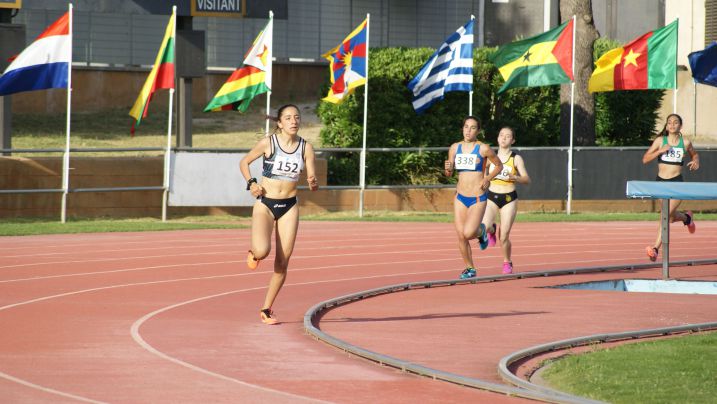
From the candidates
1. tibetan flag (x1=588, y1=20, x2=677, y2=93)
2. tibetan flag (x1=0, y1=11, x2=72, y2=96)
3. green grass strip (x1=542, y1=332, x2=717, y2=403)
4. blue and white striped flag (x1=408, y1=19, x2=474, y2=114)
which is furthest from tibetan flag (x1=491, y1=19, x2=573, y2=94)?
green grass strip (x1=542, y1=332, x2=717, y2=403)

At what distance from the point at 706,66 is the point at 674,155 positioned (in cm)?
764

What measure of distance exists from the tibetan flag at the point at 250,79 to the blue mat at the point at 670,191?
1093 centimetres

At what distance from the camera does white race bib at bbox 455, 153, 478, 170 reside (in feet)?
51.9

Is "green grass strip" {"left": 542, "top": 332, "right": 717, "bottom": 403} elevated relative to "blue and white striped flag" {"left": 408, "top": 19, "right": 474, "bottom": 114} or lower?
lower

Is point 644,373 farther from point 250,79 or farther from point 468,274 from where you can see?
point 250,79

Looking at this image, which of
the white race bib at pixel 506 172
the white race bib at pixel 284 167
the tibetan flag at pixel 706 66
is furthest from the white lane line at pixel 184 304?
the tibetan flag at pixel 706 66

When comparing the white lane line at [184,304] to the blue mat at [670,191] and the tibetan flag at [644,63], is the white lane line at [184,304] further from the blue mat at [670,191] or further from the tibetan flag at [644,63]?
the tibetan flag at [644,63]

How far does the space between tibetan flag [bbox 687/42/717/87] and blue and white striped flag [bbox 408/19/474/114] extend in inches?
183

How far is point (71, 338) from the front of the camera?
11.3 meters

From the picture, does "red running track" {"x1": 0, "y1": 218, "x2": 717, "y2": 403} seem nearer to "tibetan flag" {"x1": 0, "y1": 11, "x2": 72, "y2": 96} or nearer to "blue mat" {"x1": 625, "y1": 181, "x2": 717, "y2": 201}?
"blue mat" {"x1": 625, "y1": 181, "x2": 717, "y2": 201}

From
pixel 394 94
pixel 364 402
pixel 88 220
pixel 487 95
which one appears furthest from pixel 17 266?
pixel 487 95

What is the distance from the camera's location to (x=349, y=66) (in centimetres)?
2675

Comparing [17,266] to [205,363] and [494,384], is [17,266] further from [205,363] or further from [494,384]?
[494,384]

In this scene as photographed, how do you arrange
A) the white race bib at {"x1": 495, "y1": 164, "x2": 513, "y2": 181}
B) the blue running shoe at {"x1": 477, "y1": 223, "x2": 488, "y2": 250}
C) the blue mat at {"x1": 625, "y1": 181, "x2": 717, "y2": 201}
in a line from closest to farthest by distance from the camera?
the blue mat at {"x1": 625, "y1": 181, "x2": 717, "y2": 201}
the blue running shoe at {"x1": 477, "y1": 223, "x2": 488, "y2": 250}
the white race bib at {"x1": 495, "y1": 164, "x2": 513, "y2": 181}
